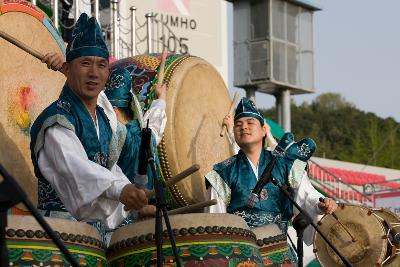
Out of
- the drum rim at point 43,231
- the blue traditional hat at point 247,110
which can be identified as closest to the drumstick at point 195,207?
the drum rim at point 43,231

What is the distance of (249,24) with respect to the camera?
21078 mm

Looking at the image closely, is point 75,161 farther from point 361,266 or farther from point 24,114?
point 361,266

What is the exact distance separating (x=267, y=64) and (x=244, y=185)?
54.4 ft

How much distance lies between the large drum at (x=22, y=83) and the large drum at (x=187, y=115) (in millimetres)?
650

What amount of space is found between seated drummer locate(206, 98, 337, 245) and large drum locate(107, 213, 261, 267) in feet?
3.69

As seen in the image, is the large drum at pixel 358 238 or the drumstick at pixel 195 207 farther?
the large drum at pixel 358 238

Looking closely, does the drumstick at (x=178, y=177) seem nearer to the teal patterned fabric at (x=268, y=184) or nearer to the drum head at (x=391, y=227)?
the teal patterned fabric at (x=268, y=184)

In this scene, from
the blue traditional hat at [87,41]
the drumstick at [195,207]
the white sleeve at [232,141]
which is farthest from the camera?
the white sleeve at [232,141]

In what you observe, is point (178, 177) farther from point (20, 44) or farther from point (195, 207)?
point (20, 44)

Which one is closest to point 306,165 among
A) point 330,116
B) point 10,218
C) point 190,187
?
point 190,187

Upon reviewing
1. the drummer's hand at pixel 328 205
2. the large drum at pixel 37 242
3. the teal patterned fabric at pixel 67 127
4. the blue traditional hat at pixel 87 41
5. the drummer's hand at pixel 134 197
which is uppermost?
the blue traditional hat at pixel 87 41

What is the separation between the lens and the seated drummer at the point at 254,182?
4.12 metres

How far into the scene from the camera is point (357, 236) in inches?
177

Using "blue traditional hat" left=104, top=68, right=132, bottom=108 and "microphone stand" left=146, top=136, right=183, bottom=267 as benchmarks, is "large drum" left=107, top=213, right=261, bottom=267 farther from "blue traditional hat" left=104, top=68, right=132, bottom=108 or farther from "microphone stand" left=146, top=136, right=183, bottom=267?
"blue traditional hat" left=104, top=68, right=132, bottom=108
